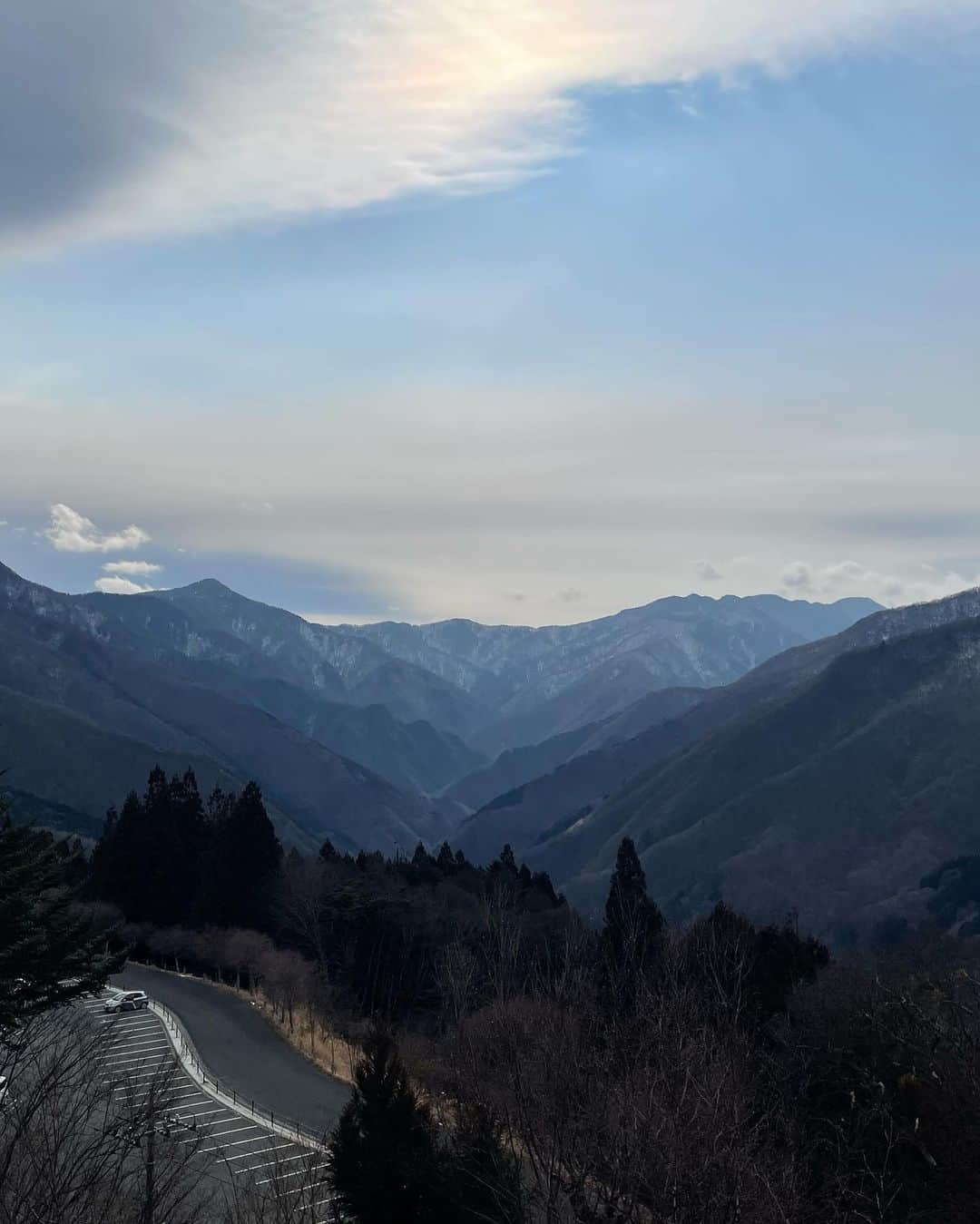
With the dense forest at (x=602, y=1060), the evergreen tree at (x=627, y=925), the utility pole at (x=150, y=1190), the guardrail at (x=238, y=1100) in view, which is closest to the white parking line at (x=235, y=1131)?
the guardrail at (x=238, y=1100)

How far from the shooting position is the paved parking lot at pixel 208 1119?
85.1 ft

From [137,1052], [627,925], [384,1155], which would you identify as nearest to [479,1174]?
[384,1155]

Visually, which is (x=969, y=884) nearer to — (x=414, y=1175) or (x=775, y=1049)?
(x=775, y=1049)

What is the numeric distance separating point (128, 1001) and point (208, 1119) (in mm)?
16091

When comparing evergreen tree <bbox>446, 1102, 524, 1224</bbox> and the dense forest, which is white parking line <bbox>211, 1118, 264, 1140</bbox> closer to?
the dense forest

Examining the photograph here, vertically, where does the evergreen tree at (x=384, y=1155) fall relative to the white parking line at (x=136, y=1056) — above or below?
above

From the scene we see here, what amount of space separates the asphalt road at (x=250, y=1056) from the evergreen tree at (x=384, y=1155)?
13.4 m

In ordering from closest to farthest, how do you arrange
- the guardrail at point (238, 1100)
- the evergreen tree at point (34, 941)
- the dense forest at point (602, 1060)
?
the dense forest at point (602, 1060) → the evergreen tree at point (34, 941) → the guardrail at point (238, 1100)

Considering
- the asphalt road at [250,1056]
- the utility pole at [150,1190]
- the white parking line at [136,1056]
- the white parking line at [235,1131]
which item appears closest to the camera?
the utility pole at [150,1190]

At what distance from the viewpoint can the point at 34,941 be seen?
2900 cm

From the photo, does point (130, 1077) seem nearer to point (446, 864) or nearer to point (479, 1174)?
point (479, 1174)

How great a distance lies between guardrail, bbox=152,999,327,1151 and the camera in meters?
34.0

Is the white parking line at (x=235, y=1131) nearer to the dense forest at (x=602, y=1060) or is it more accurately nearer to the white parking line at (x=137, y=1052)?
the dense forest at (x=602, y=1060)

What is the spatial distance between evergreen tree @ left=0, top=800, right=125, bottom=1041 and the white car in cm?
1197
